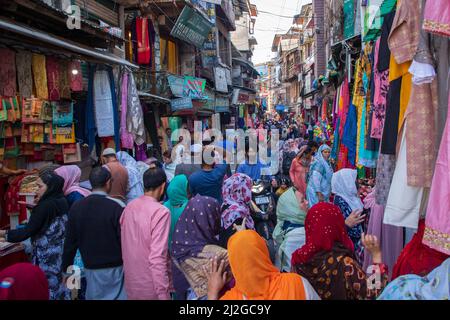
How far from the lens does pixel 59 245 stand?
3750 millimetres

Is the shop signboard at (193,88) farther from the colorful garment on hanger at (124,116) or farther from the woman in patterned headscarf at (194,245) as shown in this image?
the woman in patterned headscarf at (194,245)

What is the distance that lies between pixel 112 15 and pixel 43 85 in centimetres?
481

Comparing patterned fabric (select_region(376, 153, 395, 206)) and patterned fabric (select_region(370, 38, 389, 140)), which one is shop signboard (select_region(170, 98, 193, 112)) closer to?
patterned fabric (select_region(370, 38, 389, 140))

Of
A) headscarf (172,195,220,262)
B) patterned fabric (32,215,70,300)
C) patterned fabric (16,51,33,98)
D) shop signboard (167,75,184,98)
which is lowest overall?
patterned fabric (32,215,70,300)

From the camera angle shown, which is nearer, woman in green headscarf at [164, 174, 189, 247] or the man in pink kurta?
the man in pink kurta

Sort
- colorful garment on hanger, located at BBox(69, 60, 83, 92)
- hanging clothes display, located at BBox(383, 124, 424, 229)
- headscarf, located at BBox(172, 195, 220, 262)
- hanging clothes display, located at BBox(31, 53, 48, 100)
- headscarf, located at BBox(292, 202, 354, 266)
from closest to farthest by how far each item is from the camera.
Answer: hanging clothes display, located at BBox(383, 124, 424, 229), headscarf, located at BBox(292, 202, 354, 266), headscarf, located at BBox(172, 195, 220, 262), hanging clothes display, located at BBox(31, 53, 48, 100), colorful garment on hanger, located at BBox(69, 60, 83, 92)

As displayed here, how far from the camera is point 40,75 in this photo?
5477mm

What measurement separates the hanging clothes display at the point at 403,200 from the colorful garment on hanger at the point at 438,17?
0.70 m

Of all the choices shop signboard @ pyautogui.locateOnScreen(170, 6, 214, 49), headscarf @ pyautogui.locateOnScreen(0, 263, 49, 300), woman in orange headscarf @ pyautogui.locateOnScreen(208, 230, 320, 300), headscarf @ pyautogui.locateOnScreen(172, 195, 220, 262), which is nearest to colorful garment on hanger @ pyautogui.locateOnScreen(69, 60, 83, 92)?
headscarf @ pyautogui.locateOnScreen(172, 195, 220, 262)

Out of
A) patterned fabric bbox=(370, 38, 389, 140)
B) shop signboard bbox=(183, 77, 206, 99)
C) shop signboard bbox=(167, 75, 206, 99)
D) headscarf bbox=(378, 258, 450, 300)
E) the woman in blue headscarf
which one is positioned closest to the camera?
headscarf bbox=(378, 258, 450, 300)

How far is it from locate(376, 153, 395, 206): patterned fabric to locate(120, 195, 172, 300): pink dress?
1727 mm

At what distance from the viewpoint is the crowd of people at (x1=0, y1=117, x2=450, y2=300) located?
2180mm

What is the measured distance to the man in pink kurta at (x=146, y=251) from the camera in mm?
3166

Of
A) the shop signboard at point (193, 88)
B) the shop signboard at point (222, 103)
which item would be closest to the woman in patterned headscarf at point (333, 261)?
the shop signboard at point (193, 88)
